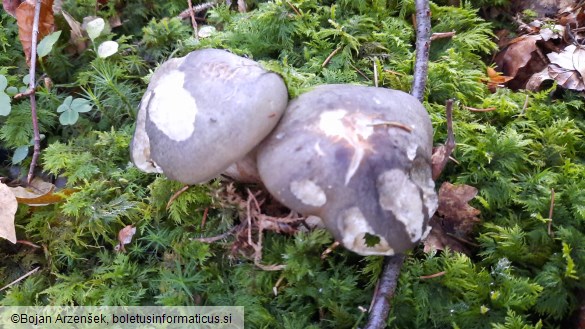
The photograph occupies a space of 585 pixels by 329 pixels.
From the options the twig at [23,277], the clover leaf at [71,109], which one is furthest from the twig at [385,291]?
the clover leaf at [71,109]

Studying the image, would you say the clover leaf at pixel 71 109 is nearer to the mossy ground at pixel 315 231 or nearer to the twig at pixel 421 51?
the mossy ground at pixel 315 231

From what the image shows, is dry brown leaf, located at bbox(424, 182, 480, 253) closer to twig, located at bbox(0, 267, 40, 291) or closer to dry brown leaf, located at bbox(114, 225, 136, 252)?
dry brown leaf, located at bbox(114, 225, 136, 252)

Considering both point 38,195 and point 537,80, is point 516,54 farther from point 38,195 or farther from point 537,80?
point 38,195

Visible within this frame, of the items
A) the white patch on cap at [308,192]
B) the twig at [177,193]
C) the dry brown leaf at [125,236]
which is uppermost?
the white patch on cap at [308,192]

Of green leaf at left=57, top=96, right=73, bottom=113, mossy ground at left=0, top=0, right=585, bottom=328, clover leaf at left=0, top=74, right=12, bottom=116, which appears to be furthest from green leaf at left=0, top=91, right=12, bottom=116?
green leaf at left=57, top=96, right=73, bottom=113

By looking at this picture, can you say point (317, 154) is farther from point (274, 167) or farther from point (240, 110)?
point (240, 110)
